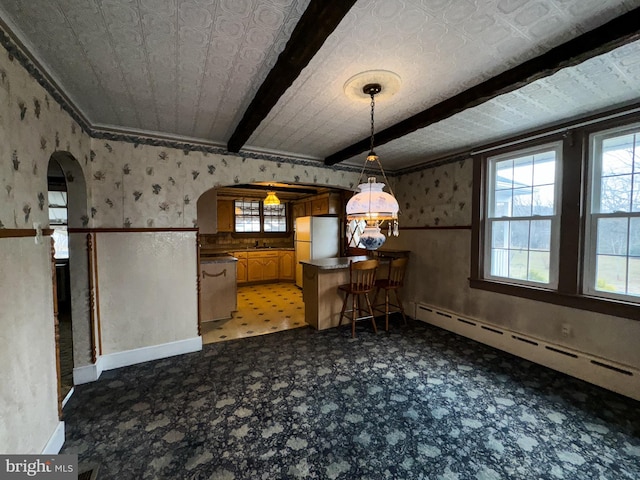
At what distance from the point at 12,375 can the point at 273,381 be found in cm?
169

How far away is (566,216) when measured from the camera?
8.45 ft

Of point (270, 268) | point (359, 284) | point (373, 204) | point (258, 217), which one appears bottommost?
point (270, 268)

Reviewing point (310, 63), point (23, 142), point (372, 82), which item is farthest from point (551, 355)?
point (23, 142)

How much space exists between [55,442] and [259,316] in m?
2.73

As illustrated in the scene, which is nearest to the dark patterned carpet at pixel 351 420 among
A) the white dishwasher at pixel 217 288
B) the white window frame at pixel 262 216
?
the white dishwasher at pixel 217 288

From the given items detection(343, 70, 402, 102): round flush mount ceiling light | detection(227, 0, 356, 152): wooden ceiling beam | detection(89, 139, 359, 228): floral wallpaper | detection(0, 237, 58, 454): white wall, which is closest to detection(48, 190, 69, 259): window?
detection(89, 139, 359, 228): floral wallpaper

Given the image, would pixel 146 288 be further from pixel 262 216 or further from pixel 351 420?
pixel 262 216

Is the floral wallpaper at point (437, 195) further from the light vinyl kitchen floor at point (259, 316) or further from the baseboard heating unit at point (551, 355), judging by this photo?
the light vinyl kitchen floor at point (259, 316)

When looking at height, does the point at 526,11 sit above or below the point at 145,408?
above

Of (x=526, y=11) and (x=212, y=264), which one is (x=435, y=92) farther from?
(x=212, y=264)

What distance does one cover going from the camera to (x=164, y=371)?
8.67ft

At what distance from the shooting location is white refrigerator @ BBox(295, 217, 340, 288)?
565 cm

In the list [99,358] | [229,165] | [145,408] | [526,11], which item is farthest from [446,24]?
[99,358]

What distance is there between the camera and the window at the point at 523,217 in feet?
9.03
